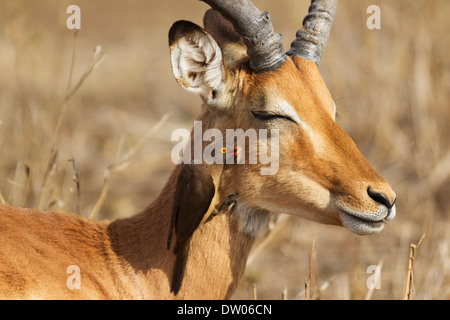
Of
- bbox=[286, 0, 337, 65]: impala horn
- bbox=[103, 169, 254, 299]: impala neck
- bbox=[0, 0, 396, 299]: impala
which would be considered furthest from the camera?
bbox=[286, 0, 337, 65]: impala horn

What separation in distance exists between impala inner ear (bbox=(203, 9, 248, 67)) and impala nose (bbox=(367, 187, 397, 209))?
1.23 m

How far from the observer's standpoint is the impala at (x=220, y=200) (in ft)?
12.7

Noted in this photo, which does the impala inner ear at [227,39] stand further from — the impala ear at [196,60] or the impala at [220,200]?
the impala ear at [196,60]

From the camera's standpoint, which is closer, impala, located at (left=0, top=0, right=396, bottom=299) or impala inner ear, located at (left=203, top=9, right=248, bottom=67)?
impala, located at (left=0, top=0, right=396, bottom=299)

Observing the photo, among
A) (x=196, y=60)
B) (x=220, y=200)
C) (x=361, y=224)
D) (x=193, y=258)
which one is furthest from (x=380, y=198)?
(x=196, y=60)

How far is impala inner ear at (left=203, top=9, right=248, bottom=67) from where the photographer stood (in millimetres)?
4449

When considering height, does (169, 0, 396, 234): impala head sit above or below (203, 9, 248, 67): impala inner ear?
below

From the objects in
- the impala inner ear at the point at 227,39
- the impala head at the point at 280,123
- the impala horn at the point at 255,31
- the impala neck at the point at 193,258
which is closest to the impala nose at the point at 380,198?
the impala head at the point at 280,123

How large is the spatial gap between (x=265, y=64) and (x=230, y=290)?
57.5 inches

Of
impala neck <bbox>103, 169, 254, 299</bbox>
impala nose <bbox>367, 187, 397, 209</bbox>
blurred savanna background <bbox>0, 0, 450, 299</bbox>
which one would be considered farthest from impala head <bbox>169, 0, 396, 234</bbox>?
blurred savanna background <bbox>0, 0, 450, 299</bbox>

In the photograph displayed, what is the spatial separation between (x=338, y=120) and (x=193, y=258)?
160cm

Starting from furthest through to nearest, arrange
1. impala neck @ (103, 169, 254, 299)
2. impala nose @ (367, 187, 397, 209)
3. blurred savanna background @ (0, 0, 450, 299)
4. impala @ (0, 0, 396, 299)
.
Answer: blurred savanna background @ (0, 0, 450, 299) → impala neck @ (103, 169, 254, 299) → impala @ (0, 0, 396, 299) → impala nose @ (367, 187, 397, 209)

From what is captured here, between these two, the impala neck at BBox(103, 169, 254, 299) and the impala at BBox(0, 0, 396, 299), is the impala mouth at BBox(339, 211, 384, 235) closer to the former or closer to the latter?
the impala at BBox(0, 0, 396, 299)

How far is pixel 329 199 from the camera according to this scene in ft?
12.8
